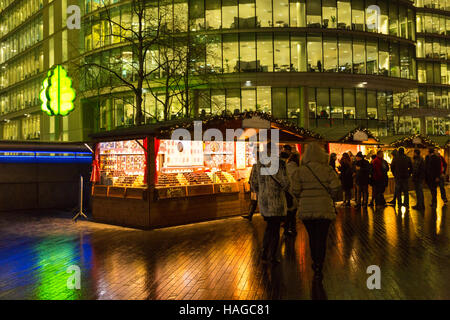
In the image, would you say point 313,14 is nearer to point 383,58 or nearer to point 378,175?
point 383,58

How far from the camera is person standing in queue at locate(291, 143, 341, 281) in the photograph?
6.11m

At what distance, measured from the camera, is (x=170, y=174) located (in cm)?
1152

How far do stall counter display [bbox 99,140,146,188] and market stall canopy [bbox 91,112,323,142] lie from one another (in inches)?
13.7

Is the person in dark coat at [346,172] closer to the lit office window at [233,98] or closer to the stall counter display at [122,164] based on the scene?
the stall counter display at [122,164]

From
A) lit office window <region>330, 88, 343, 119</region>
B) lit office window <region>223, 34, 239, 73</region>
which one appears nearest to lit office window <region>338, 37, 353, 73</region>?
lit office window <region>330, 88, 343, 119</region>

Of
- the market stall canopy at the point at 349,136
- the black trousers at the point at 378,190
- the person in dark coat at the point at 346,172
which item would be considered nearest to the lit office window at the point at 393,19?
the market stall canopy at the point at 349,136

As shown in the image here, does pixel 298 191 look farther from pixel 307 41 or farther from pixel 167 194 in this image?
pixel 307 41

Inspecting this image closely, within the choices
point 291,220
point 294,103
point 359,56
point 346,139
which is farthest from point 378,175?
point 359,56

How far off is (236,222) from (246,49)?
75.0 feet

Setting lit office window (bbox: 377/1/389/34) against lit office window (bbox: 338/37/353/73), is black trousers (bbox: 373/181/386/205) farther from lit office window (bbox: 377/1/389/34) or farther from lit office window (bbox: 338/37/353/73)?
lit office window (bbox: 377/1/389/34)

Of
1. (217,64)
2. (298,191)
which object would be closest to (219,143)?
(298,191)

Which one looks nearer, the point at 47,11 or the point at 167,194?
the point at 167,194

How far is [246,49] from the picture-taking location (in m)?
32.2

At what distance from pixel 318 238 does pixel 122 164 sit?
7414 mm
